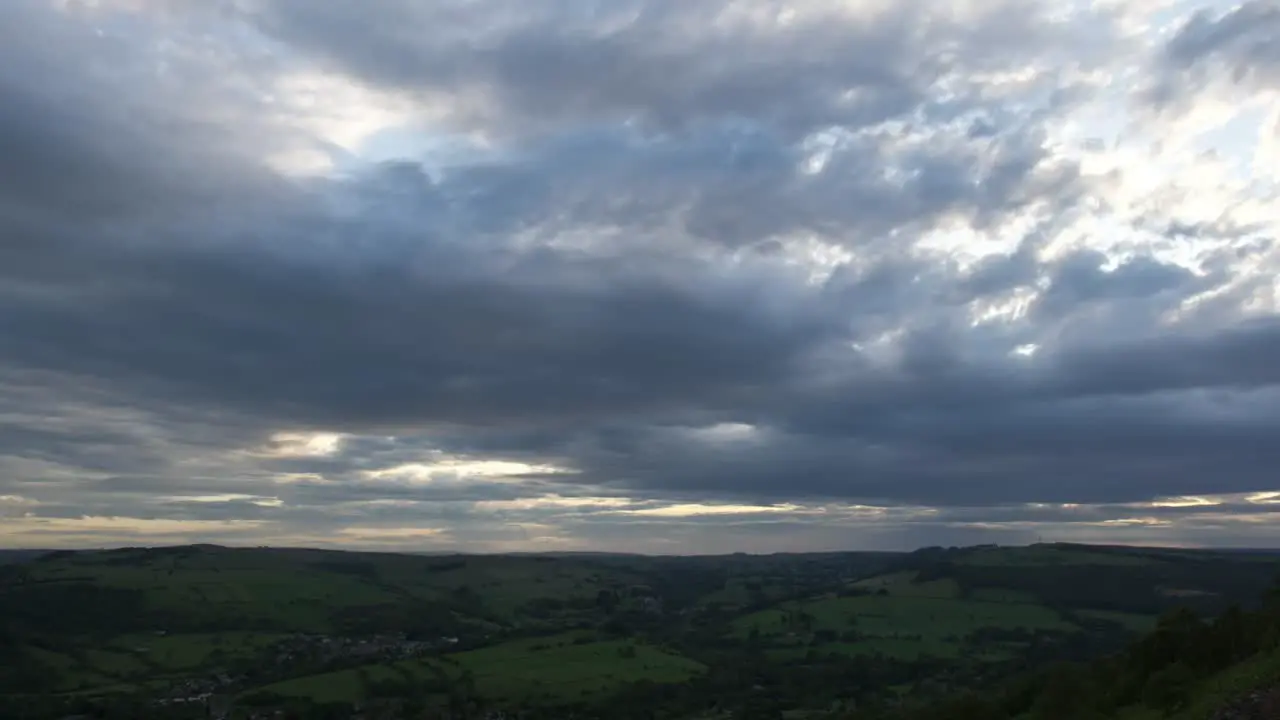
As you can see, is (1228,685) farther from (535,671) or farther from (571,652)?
(571,652)

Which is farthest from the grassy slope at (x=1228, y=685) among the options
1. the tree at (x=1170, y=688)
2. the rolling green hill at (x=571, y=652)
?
the rolling green hill at (x=571, y=652)

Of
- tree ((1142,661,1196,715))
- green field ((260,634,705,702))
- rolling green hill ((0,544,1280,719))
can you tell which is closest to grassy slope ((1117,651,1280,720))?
tree ((1142,661,1196,715))

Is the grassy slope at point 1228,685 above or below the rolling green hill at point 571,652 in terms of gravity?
above

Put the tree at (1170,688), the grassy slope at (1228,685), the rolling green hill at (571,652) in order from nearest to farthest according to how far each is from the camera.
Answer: the grassy slope at (1228,685), the tree at (1170,688), the rolling green hill at (571,652)

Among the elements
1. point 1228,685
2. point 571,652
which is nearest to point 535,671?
point 571,652

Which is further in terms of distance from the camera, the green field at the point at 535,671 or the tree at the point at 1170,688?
the green field at the point at 535,671

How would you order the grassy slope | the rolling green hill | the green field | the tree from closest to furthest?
the grassy slope, the tree, the rolling green hill, the green field

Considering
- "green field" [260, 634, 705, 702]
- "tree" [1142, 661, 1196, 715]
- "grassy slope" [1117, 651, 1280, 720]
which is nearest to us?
"grassy slope" [1117, 651, 1280, 720]

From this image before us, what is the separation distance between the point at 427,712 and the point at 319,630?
280 feet

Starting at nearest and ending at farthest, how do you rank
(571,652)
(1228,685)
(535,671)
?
1. (1228,685)
2. (535,671)
3. (571,652)

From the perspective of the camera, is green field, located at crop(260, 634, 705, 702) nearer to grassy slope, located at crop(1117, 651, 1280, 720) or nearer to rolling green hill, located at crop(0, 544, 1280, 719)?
rolling green hill, located at crop(0, 544, 1280, 719)

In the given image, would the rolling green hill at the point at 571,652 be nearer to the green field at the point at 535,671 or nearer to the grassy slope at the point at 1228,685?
the green field at the point at 535,671

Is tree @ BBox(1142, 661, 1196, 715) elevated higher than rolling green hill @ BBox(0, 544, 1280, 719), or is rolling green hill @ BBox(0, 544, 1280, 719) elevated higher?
tree @ BBox(1142, 661, 1196, 715)

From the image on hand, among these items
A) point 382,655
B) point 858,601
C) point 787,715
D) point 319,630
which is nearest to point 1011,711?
point 787,715
